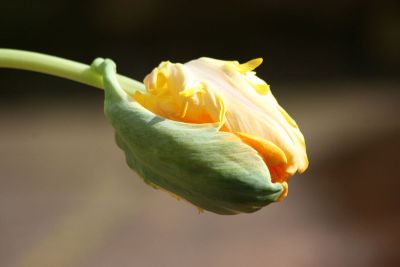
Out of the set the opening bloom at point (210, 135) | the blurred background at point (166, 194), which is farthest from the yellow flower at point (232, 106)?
the blurred background at point (166, 194)

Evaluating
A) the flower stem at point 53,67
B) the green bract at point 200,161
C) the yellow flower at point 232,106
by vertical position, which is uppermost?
the flower stem at point 53,67

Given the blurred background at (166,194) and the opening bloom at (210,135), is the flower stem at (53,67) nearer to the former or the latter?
the opening bloom at (210,135)

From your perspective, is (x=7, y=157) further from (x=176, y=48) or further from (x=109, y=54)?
(x=176, y=48)

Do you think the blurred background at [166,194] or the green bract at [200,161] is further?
the blurred background at [166,194]

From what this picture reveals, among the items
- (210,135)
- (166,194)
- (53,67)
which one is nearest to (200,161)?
(210,135)

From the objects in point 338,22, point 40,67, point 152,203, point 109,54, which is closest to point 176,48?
point 109,54

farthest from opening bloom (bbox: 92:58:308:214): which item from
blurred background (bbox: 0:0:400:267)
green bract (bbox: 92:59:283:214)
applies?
blurred background (bbox: 0:0:400:267)

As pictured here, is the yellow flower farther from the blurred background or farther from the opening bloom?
the blurred background
